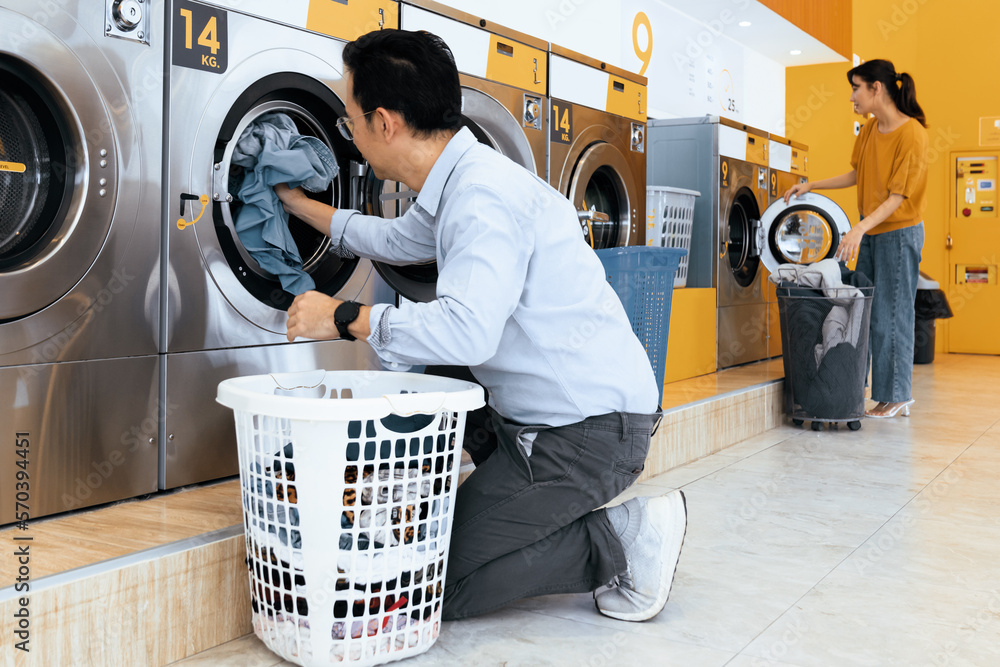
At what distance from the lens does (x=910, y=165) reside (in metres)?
3.66

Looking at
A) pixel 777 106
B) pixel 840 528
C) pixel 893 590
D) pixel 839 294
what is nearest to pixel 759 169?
pixel 839 294

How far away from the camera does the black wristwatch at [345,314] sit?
1.52 metres

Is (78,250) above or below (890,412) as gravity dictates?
above

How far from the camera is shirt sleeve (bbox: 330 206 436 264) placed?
1913mm

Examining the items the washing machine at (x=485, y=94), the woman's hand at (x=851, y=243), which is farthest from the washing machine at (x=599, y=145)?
the woman's hand at (x=851, y=243)

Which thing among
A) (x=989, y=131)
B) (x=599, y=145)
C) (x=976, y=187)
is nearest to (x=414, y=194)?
(x=599, y=145)

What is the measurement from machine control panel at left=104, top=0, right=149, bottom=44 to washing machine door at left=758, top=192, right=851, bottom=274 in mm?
3201

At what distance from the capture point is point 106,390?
171 centimetres

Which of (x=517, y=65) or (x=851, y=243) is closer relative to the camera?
(x=517, y=65)

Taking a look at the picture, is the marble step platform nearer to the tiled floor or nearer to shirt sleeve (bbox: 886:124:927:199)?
the tiled floor

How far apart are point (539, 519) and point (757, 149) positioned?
363cm

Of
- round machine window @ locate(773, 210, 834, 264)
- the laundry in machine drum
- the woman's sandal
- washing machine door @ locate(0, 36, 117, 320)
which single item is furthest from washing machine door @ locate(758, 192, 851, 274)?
washing machine door @ locate(0, 36, 117, 320)

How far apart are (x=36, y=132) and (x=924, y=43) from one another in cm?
705

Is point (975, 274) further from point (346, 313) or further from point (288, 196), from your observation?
point (346, 313)
